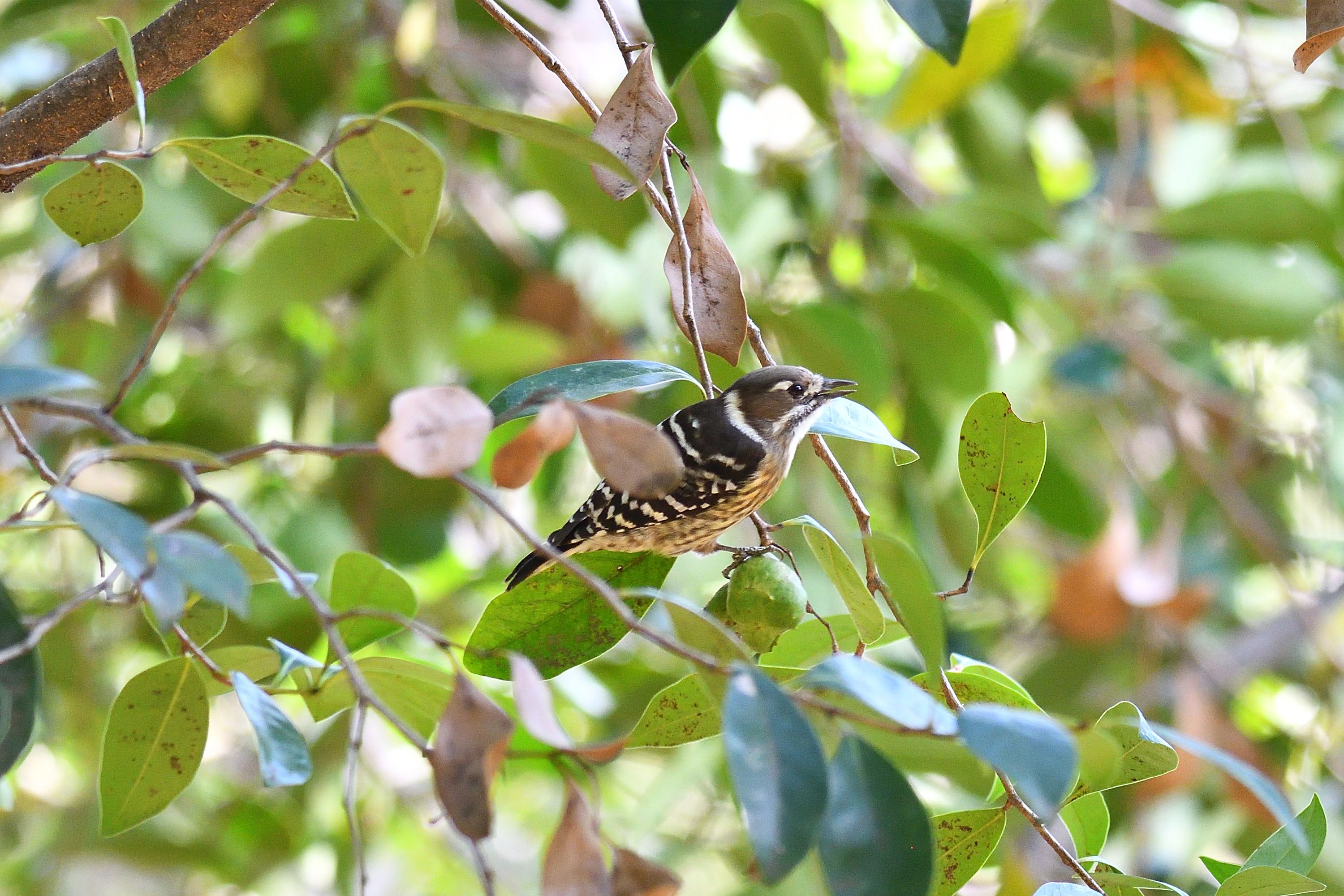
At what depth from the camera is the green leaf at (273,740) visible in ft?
3.29

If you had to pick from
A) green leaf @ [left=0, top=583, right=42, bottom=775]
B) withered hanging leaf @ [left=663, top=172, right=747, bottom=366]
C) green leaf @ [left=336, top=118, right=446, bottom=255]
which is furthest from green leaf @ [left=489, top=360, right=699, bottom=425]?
green leaf @ [left=0, top=583, right=42, bottom=775]

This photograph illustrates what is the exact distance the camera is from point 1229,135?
3855 millimetres

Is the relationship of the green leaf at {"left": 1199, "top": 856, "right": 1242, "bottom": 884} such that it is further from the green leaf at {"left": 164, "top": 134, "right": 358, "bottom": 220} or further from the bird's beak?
the green leaf at {"left": 164, "top": 134, "right": 358, "bottom": 220}

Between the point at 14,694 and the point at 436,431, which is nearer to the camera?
the point at 436,431

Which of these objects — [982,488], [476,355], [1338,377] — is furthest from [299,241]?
[1338,377]

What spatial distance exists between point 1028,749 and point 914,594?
202mm

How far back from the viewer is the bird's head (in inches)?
72.5

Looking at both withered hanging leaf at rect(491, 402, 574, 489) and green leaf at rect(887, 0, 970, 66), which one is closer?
withered hanging leaf at rect(491, 402, 574, 489)

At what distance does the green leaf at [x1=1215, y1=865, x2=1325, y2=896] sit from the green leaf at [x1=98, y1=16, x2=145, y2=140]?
118cm

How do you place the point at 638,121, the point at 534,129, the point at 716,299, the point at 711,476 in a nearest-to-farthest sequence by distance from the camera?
the point at 534,129 < the point at 638,121 < the point at 716,299 < the point at 711,476

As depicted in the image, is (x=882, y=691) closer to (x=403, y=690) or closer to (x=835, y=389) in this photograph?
(x=403, y=690)

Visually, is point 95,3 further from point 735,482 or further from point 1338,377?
point 1338,377

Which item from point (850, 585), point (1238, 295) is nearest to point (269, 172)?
point (850, 585)

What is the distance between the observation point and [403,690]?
3.90 feet
